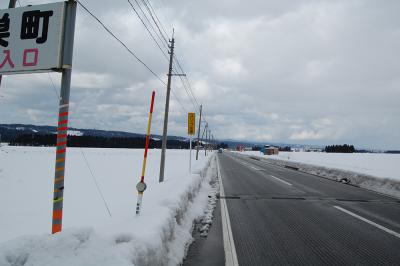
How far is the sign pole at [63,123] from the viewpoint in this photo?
4.96m

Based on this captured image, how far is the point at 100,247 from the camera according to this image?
143 inches

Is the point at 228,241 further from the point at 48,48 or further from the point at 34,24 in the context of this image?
the point at 34,24

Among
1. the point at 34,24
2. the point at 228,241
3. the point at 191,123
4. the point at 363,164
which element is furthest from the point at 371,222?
the point at 363,164

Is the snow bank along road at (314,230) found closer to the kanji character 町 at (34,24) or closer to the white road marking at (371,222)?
the white road marking at (371,222)

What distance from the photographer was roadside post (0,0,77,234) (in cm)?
498

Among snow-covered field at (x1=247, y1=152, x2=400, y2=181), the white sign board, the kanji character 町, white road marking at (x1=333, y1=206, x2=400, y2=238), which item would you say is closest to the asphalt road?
white road marking at (x1=333, y1=206, x2=400, y2=238)

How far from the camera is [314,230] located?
22.9 feet

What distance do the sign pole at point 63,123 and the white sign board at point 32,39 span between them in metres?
0.09

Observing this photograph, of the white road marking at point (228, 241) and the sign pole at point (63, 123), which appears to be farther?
the white road marking at point (228, 241)

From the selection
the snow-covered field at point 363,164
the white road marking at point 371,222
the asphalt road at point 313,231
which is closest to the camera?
the asphalt road at point 313,231

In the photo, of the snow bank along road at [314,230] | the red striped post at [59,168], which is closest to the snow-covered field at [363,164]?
the snow bank along road at [314,230]

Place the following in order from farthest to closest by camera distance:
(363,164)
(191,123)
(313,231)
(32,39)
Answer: (363,164) → (191,123) → (313,231) → (32,39)

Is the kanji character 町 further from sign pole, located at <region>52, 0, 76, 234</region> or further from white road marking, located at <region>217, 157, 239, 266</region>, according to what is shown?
white road marking, located at <region>217, 157, 239, 266</region>

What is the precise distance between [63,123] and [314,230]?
574cm
